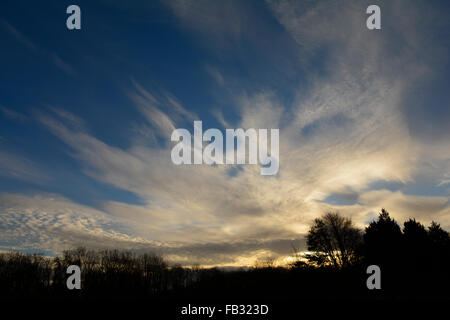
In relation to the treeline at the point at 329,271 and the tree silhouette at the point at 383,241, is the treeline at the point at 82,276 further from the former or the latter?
the tree silhouette at the point at 383,241

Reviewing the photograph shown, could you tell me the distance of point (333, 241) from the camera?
43031 mm

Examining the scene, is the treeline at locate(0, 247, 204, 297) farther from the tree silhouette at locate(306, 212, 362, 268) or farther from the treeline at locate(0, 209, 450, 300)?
the tree silhouette at locate(306, 212, 362, 268)

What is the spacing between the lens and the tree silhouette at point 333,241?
136ft

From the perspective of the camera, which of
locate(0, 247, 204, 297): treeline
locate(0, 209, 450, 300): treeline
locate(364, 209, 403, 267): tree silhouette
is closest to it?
locate(0, 209, 450, 300): treeline

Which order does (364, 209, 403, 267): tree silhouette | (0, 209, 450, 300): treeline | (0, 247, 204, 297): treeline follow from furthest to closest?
1. (0, 247, 204, 297): treeline
2. (364, 209, 403, 267): tree silhouette
3. (0, 209, 450, 300): treeline

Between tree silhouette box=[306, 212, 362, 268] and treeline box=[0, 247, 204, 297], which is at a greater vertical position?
tree silhouette box=[306, 212, 362, 268]

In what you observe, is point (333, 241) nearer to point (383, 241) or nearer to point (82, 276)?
point (383, 241)

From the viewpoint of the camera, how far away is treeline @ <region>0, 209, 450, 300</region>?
25156mm

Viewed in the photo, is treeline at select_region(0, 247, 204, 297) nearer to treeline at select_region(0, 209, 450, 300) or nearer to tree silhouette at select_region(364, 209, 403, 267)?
treeline at select_region(0, 209, 450, 300)

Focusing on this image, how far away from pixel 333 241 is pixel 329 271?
1819cm

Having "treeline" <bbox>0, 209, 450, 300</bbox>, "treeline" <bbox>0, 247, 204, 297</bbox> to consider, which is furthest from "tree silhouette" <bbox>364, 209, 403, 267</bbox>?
"treeline" <bbox>0, 247, 204, 297</bbox>

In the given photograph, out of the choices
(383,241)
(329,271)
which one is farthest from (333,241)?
(329,271)

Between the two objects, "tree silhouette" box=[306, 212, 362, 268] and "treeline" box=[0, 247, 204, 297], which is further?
"treeline" box=[0, 247, 204, 297]
